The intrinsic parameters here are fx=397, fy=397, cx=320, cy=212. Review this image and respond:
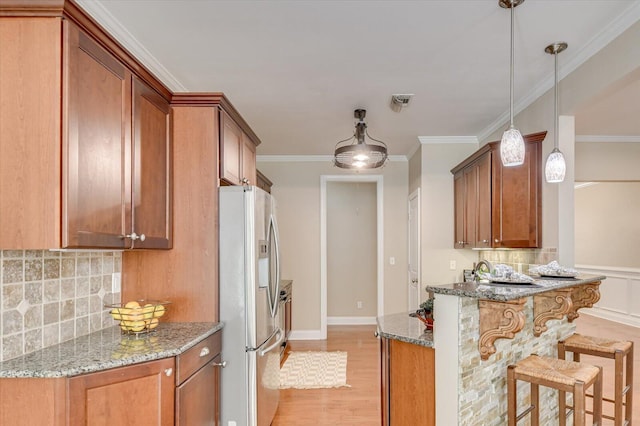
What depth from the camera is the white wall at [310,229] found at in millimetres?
5832

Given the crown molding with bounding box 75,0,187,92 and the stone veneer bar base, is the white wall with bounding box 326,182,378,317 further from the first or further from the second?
the stone veneer bar base

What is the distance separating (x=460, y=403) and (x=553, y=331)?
1.29 metres

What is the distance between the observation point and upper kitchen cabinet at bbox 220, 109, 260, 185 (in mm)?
2641

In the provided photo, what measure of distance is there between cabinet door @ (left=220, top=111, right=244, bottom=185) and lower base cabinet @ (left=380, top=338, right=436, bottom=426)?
1499 millimetres

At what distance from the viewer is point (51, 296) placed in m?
1.93

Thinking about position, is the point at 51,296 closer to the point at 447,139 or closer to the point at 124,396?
the point at 124,396

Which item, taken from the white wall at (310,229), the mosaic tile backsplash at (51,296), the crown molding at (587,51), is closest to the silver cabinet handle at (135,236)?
the mosaic tile backsplash at (51,296)

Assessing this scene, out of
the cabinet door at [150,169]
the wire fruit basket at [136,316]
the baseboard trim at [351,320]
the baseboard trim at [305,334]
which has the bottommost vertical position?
the baseboard trim at [351,320]

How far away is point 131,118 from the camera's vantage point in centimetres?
204

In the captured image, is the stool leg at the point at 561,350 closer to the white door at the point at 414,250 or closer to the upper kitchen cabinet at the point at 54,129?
the white door at the point at 414,250

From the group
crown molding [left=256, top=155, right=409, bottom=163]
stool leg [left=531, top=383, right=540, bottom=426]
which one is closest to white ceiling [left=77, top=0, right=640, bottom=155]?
crown molding [left=256, top=155, right=409, bottom=163]

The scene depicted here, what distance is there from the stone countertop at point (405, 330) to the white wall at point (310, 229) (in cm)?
317

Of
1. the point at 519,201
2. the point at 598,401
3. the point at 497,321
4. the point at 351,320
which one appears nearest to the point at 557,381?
the point at 497,321

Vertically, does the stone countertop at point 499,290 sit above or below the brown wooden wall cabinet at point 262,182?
below
